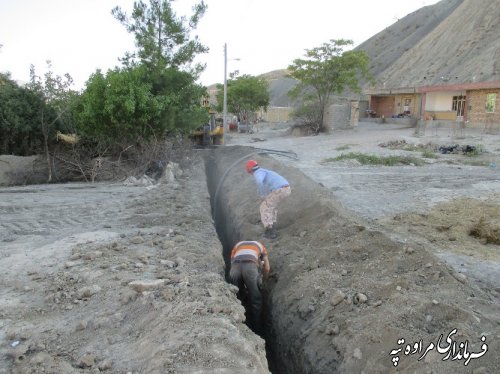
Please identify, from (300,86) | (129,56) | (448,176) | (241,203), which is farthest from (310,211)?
(300,86)

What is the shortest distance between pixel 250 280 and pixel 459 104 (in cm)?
3081

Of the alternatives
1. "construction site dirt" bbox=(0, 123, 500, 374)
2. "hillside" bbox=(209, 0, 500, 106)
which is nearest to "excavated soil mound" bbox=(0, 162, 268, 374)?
"construction site dirt" bbox=(0, 123, 500, 374)

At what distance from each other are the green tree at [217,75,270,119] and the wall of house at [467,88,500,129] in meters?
22.7

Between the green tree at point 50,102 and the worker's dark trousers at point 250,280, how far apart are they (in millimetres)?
10917

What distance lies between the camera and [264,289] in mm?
7621

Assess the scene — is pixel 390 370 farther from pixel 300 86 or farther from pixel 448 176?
pixel 300 86

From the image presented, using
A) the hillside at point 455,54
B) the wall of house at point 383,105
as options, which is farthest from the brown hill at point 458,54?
the wall of house at point 383,105

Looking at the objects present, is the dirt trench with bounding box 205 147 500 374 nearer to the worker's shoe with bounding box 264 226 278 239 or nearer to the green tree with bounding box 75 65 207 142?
the worker's shoe with bounding box 264 226 278 239

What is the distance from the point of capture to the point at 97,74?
48.8 ft

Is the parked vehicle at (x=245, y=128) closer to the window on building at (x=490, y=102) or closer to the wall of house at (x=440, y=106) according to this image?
the wall of house at (x=440, y=106)

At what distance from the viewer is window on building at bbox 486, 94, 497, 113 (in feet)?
90.0

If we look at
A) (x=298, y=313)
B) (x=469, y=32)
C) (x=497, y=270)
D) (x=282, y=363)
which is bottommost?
(x=282, y=363)

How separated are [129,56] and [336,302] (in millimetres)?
14743

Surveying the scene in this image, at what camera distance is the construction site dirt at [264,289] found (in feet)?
13.6
